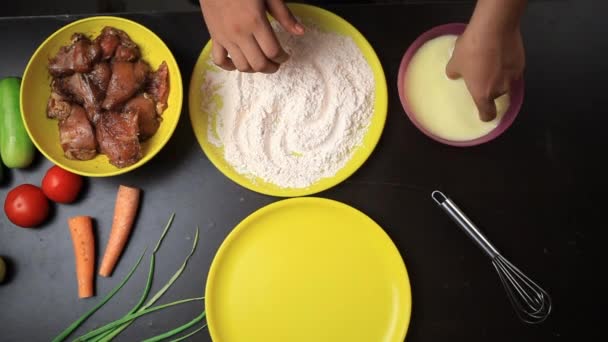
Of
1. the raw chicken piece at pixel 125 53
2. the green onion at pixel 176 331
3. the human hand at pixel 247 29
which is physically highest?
the human hand at pixel 247 29

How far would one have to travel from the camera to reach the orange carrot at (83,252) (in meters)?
1.26

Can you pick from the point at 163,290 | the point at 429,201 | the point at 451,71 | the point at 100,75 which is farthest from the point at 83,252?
the point at 451,71

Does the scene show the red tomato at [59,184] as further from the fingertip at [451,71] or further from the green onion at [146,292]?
the fingertip at [451,71]

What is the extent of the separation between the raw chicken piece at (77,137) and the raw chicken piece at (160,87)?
0.56 ft

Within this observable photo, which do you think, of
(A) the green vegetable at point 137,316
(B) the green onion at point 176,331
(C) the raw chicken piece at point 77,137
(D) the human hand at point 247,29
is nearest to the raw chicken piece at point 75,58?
(C) the raw chicken piece at point 77,137

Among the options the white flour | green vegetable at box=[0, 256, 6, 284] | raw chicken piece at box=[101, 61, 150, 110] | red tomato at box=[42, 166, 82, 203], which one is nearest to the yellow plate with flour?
the white flour

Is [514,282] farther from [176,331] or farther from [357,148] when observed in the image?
[176,331]

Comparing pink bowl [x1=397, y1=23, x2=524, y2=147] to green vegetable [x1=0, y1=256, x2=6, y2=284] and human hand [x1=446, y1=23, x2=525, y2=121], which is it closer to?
human hand [x1=446, y1=23, x2=525, y2=121]

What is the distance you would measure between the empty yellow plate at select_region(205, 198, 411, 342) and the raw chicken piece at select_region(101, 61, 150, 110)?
17.4 inches

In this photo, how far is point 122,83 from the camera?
122 cm

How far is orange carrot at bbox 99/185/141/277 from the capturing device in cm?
127

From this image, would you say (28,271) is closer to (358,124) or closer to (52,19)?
(52,19)

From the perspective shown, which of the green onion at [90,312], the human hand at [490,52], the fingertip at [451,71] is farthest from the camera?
the green onion at [90,312]

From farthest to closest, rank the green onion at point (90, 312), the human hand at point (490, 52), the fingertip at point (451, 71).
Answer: the green onion at point (90, 312) → the fingertip at point (451, 71) → the human hand at point (490, 52)
